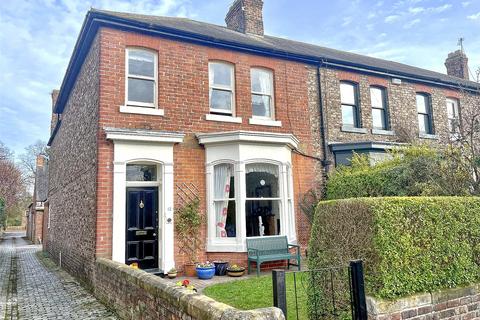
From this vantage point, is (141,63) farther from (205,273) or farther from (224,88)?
(205,273)

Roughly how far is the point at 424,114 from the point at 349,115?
12.9ft

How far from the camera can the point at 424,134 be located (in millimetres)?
15062

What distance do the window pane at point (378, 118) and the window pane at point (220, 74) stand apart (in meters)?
6.06

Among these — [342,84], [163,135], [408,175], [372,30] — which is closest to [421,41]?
[372,30]

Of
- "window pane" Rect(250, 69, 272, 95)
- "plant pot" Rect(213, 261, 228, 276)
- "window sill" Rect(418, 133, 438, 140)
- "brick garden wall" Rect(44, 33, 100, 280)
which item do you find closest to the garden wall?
"brick garden wall" Rect(44, 33, 100, 280)

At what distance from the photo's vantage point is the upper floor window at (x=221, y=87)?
1124cm

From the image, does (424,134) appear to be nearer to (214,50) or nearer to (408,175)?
(408,175)

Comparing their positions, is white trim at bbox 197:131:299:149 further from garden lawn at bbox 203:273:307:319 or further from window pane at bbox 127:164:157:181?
garden lawn at bbox 203:273:307:319

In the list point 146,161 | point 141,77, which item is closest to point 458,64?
point 141,77

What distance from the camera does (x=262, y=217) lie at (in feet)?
35.9

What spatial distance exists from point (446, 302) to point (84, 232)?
8698mm

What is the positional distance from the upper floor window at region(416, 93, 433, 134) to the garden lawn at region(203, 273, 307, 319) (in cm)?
995

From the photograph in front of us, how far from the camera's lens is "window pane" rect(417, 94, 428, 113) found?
15.4m

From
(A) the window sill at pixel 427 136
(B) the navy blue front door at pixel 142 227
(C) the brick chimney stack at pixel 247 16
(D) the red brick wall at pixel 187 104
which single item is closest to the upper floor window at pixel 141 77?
(D) the red brick wall at pixel 187 104
